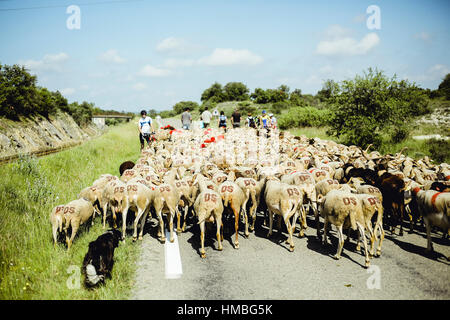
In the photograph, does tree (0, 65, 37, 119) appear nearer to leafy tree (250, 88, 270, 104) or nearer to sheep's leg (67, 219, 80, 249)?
sheep's leg (67, 219, 80, 249)

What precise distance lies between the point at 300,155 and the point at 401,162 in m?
4.20

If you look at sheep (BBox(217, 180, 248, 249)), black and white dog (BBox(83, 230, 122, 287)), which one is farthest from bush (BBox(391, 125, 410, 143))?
black and white dog (BBox(83, 230, 122, 287))

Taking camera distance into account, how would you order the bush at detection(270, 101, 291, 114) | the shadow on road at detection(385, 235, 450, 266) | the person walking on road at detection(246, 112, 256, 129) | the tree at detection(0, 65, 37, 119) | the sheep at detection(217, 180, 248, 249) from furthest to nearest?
the bush at detection(270, 101, 291, 114), the tree at detection(0, 65, 37, 119), the person walking on road at detection(246, 112, 256, 129), the sheep at detection(217, 180, 248, 249), the shadow on road at detection(385, 235, 450, 266)

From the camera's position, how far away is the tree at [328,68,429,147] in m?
20.0

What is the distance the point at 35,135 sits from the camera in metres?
35.3

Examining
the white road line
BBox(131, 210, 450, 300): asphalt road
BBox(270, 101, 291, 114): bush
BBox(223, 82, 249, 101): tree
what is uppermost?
BBox(223, 82, 249, 101): tree

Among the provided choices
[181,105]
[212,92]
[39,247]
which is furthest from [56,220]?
[181,105]

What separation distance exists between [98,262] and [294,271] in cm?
384

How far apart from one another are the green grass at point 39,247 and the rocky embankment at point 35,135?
1706cm

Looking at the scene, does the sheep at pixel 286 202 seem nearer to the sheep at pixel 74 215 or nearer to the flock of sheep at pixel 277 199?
the flock of sheep at pixel 277 199

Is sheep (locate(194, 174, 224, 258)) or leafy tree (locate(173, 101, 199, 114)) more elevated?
leafy tree (locate(173, 101, 199, 114))

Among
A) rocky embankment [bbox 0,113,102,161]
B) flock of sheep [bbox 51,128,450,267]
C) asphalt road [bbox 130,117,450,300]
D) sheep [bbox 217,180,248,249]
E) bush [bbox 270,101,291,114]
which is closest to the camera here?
asphalt road [bbox 130,117,450,300]

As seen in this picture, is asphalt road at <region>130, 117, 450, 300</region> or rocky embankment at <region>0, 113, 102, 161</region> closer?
asphalt road at <region>130, 117, 450, 300</region>

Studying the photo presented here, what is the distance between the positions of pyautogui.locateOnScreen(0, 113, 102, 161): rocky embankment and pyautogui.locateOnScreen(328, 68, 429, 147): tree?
28511 mm
